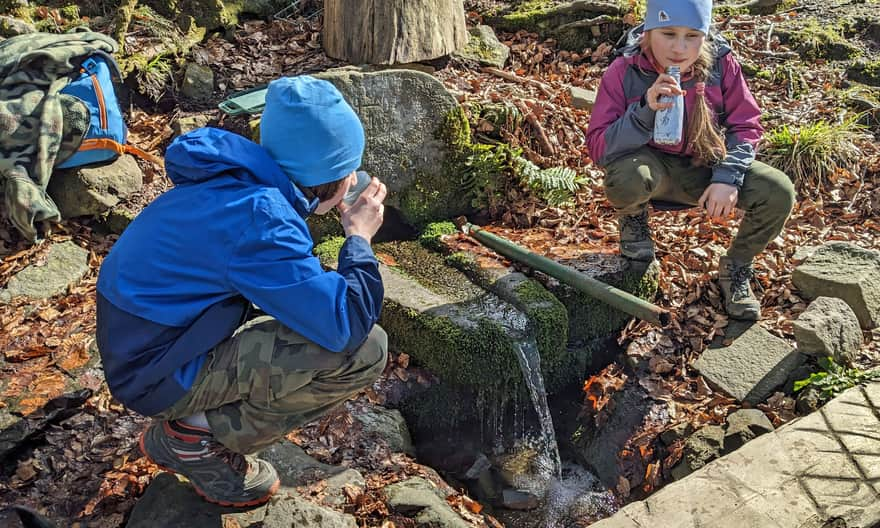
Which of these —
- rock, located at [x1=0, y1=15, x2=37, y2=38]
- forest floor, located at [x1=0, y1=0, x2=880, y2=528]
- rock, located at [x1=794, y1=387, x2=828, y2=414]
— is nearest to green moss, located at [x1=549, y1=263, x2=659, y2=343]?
forest floor, located at [x1=0, y1=0, x2=880, y2=528]

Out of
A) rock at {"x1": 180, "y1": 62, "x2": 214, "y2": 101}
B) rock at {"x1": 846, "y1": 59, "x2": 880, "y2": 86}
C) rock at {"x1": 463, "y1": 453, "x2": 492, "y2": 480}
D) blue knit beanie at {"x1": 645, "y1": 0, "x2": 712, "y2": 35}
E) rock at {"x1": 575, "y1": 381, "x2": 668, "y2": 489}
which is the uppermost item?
blue knit beanie at {"x1": 645, "y1": 0, "x2": 712, "y2": 35}

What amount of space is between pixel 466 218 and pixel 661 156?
1.46m

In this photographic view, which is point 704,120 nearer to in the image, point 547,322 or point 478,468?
point 547,322

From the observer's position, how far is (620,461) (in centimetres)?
420

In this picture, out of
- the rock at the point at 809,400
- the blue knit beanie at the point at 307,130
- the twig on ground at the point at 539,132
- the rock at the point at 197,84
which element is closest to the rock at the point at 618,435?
the rock at the point at 809,400

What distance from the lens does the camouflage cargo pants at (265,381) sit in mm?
2848

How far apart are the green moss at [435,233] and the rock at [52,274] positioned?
2146mm

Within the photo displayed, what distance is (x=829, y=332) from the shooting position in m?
4.02

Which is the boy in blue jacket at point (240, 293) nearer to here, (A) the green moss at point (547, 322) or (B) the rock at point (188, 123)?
(A) the green moss at point (547, 322)

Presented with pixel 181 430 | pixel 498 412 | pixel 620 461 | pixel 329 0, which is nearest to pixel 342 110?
pixel 181 430

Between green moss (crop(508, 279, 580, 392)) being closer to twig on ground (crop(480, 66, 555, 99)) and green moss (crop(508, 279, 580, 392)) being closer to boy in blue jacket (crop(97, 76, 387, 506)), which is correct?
boy in blue jacket (crop(97, 76, 387, 506))

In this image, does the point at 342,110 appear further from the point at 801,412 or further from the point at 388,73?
the point at 801,412

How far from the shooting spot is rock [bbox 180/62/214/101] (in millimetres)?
6153

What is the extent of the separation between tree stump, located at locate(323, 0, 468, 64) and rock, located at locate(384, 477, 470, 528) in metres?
3.75
